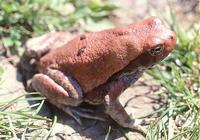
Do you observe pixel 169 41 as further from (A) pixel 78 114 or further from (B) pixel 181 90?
(A) pixel 78 114

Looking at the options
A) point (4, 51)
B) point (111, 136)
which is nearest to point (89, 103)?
point (111, 136)

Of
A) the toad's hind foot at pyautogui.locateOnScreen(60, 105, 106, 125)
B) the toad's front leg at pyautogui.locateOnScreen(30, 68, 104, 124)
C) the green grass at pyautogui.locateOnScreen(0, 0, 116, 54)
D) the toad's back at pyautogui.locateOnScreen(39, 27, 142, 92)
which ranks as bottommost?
the toad's hind foot at pyautogui.locateOnScreen(60, 105, 106, 125)

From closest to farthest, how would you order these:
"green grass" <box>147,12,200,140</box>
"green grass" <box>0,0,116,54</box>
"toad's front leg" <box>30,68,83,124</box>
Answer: "green grass" <box>147,12,200,140</box>
"toad's front leg" <box>30,68,83,124</box>
"green grass" <box>0,0,116,54</box>

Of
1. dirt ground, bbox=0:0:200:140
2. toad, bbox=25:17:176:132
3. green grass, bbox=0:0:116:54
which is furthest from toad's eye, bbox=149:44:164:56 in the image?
green grass, bbox=0:0:116:54

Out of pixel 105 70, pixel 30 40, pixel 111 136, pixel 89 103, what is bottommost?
pixel 111 136

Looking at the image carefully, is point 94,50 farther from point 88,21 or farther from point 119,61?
point 88,21

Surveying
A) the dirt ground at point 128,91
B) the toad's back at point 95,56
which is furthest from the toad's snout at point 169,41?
the dirt ground at point 128,91

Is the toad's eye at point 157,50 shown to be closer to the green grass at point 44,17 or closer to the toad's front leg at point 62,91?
the toad's front leg at point 62,91

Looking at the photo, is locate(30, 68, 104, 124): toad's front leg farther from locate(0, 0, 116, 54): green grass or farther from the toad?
locate(0, 0, 116, 54): green grass
